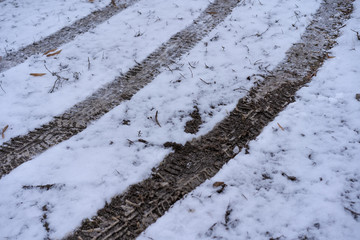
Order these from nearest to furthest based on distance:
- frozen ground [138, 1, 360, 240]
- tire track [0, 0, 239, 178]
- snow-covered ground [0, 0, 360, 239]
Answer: frozen ground [138, 1, 360, 240], snow-covered ground [0, 0, 360, 239], tire track [0, 0, 239, 178]

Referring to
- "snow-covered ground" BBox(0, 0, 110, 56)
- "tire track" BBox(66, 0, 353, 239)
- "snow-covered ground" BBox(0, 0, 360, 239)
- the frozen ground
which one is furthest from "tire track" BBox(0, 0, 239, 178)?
"snow-covered ground" BBox(0, 0, 110, 56)

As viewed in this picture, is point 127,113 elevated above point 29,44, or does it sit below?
below

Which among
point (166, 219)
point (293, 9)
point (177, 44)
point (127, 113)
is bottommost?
point (166, 219)

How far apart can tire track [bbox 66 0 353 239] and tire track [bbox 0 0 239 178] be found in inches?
42.6

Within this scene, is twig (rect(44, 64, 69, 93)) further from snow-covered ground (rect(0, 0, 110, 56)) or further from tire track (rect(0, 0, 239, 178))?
snow-covered ground (rect(0, 0, 110, 56))

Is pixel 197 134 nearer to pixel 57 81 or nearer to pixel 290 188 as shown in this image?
pixel 290 188

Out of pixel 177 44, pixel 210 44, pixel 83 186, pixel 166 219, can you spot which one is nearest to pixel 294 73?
pixel 210 44

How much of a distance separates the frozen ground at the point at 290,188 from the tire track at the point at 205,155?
0.11 metres

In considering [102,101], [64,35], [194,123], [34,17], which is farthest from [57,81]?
[34,17]

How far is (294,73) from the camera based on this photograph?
3.37 meters

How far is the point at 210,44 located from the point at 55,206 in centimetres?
311

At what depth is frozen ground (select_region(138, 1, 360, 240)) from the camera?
1984 mm

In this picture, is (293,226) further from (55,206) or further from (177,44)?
(177,44)

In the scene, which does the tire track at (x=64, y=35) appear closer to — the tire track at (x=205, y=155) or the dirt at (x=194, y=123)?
the dirt at (x=194, y=123)
